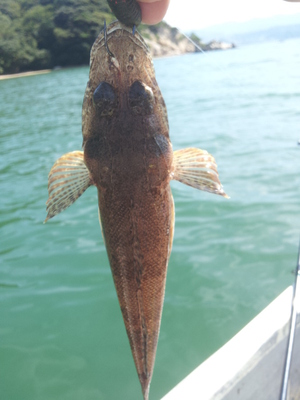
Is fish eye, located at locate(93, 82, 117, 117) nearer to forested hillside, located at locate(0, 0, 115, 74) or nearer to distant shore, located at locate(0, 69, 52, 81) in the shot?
forested hillside, located at locate(0, 0, 115, 74)

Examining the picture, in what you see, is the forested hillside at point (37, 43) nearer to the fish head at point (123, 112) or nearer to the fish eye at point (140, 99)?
the fish head at point (123, 112)

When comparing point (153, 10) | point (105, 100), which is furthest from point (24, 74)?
point (105, 100)

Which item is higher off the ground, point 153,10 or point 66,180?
point 153,10

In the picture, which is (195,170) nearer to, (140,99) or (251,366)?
(140,99)

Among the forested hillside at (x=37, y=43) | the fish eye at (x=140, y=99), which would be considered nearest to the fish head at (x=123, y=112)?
the fish eye at (x=140, y=99)

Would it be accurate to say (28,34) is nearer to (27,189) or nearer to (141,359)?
(27,189)

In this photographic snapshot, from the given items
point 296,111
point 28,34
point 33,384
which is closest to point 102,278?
point 33,384

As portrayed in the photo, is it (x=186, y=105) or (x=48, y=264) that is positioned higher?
(x=48, y=264)
